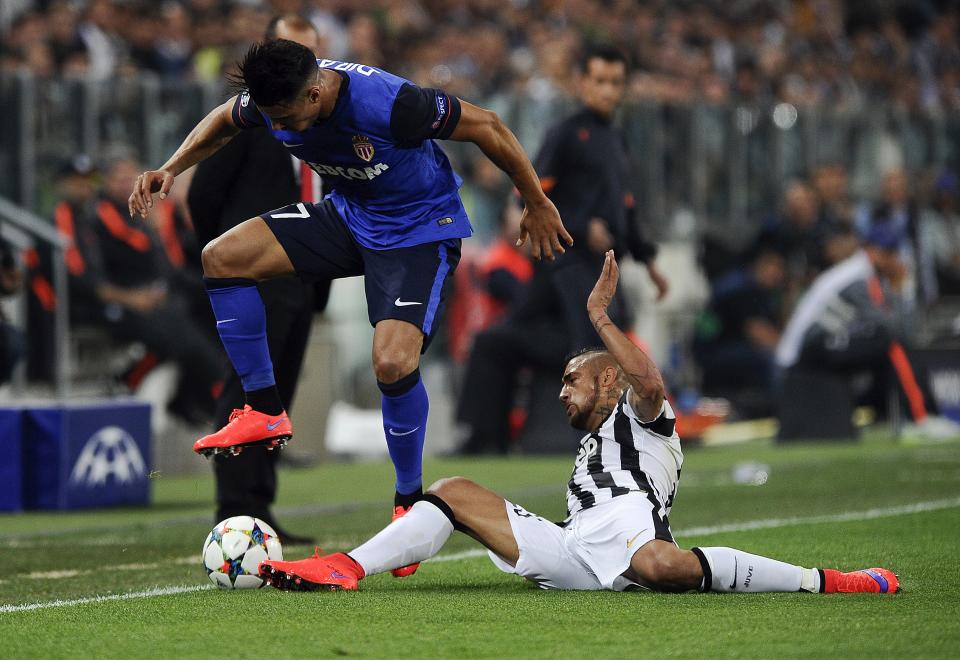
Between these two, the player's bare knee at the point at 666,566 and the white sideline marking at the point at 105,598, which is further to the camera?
the white sideline marking at the point at 105,598

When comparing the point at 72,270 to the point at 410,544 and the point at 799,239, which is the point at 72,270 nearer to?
the point at 799,239

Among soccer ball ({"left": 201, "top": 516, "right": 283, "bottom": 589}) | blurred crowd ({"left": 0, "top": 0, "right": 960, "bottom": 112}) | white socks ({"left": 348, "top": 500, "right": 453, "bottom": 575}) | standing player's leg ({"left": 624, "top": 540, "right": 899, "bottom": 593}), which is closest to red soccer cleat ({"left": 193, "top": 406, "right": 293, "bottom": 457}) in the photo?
soccer ball ({"left": 201, "top": 516, "right": 283, "bottom": 589})

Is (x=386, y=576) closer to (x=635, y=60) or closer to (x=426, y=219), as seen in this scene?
(x=426, y=219)

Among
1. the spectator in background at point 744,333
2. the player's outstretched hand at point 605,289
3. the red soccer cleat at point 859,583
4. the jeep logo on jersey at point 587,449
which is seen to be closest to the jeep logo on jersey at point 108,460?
the jeep logo on jersey at point 587,449

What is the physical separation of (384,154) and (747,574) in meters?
2.07

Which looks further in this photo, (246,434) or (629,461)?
(246,434)

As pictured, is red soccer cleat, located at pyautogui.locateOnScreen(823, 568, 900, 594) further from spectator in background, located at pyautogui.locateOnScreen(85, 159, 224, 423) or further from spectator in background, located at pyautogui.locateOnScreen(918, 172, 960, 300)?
spectator in background, located at pyautogui.locateOnScreen(918, 172, 960, 300)

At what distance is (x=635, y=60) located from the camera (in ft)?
64.2

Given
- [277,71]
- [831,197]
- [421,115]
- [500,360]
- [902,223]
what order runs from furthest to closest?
1. [902,223]
2. [831,197]
3. [500,360]
4. [421,115]
5. [277,71]

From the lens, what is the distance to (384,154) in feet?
20.9

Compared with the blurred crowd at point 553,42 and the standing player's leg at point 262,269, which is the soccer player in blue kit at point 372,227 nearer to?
the standing player's leg at point 262,269

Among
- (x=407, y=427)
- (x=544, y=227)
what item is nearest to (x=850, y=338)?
(x=544, y=227)

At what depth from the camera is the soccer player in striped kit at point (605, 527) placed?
561 centimetres

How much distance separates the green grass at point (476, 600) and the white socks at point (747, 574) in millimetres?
40
